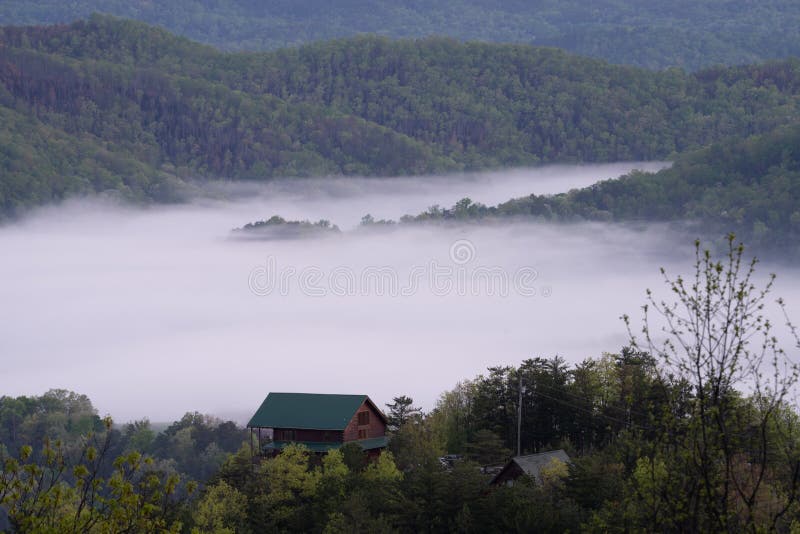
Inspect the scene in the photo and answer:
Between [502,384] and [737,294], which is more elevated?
[502,384]

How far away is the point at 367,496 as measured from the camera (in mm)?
57562

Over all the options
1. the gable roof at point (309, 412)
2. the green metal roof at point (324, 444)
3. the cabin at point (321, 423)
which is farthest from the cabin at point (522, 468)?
the gable roof at point (309, 412)

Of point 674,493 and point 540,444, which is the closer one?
point 674,493

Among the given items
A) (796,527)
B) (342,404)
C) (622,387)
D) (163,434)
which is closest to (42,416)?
(163,434)

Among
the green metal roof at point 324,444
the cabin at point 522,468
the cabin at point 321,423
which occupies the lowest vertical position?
the cabin at point 522,468

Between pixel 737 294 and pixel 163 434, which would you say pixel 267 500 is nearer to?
pixel 737 294

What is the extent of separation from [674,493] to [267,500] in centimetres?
4066

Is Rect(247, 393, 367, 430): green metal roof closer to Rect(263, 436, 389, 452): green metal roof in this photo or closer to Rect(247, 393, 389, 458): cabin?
Rect(247, 393, 389, 458): cabin

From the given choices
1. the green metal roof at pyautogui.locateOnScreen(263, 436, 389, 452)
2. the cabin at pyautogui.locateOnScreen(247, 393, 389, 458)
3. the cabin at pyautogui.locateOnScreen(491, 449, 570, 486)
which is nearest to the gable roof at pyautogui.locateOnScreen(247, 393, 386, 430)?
the cabin at pyautogui.locateOnScreen(247, 393, 389, 458)

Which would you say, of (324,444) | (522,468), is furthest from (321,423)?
(522,468)

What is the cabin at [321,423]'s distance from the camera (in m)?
76.5

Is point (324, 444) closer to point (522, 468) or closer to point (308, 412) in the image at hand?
point (308, 412)

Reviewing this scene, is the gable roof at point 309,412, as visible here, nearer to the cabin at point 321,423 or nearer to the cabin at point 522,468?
the cabin at point 321,423

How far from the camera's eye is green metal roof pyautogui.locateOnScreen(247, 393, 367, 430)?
77062 millimetres
